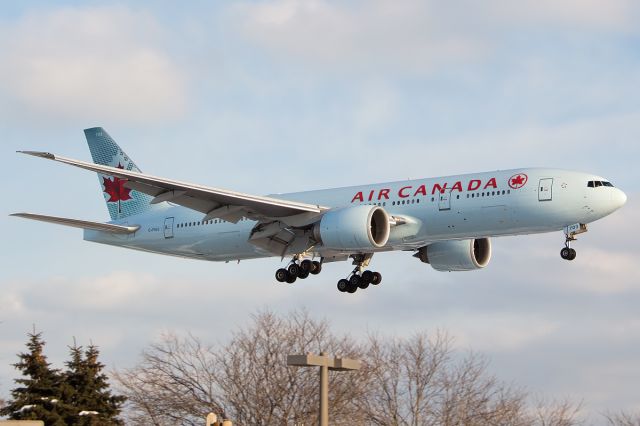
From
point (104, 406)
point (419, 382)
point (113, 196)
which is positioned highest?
point (113, 196)

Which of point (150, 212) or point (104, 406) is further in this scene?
point (150, 212)

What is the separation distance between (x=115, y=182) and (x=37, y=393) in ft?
47.1

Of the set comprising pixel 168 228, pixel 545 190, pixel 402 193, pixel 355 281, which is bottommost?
pixel 355 281

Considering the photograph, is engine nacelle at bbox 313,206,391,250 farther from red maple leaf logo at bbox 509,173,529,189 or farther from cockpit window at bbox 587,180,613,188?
cockpit window at bbox 587,180,613,188

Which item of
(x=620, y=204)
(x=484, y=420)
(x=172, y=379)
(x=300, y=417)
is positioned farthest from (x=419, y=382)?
(x=620, y=204)

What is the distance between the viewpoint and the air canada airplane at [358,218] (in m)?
43.4

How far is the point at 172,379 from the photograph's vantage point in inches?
2137

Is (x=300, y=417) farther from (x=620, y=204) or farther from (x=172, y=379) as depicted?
(x=620, y=204)

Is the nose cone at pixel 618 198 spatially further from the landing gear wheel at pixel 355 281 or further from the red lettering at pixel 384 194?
the landing gear wheel at pixel 355 281

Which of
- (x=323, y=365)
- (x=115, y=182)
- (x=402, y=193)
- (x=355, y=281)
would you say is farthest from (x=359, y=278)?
(x=323, y=365)

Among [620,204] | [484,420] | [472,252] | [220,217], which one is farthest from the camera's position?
[484,420]

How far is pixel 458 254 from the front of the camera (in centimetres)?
5069

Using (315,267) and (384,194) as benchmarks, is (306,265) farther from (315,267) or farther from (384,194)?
(384,194)

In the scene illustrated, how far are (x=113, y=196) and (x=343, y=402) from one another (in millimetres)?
14394
